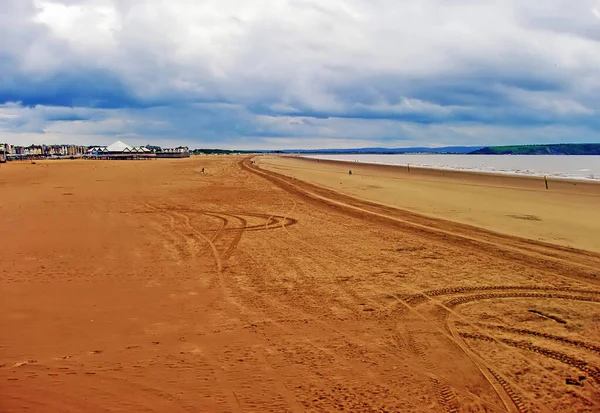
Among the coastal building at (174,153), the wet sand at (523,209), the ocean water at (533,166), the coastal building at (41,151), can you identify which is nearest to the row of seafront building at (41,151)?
the coastal building at (41,151)

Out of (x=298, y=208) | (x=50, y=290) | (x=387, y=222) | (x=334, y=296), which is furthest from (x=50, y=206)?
(x=334, y=296)

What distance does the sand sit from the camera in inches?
174

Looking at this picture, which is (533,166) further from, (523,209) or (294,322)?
(294,322)

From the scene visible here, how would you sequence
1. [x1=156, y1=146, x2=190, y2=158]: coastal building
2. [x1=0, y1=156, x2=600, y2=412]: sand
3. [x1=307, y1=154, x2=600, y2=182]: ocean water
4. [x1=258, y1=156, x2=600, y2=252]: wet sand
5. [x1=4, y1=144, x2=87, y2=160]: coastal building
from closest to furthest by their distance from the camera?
[x1=0, y1=156, x2=600, y2=412]: sand
[x1=258, y1=156, x2=600, y2=252]: wet sand
[x1=307, y1=154, x2=600, y2=182]: ocean water
[x1=4, y1=144, x2=87, y2=160]: coastal building
[x1=156, y1=146, x2=190, y2=158]: coastal building

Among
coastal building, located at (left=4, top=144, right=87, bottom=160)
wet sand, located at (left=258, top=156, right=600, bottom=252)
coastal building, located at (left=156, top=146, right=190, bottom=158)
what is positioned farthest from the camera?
coastal building, located at (left=156, top=146, right=190, bottom=158)

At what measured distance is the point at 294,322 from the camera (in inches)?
246

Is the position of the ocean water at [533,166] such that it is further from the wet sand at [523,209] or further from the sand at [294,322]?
the sand at [294,322]

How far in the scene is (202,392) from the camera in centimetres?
439

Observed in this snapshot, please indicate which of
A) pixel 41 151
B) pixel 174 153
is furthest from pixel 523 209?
pixel 41 151

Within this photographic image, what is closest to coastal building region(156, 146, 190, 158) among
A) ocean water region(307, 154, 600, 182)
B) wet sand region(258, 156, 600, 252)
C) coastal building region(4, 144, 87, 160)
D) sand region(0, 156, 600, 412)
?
coastal building region(4, 144, 87, 160)

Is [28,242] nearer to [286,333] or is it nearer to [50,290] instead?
[50,290]

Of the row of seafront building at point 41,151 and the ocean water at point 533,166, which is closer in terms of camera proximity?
the ocean water at point 533,166

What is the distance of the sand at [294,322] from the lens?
4.42m

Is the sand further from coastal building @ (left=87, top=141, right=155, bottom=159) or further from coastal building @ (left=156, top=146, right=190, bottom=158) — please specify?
coastal building @ (left=156, top=146, right=190, bottom=158)
